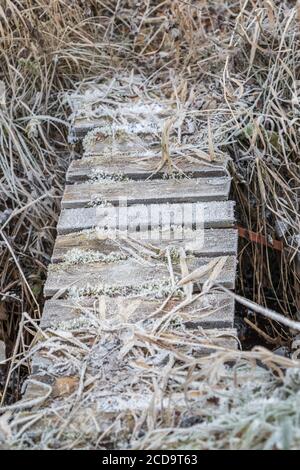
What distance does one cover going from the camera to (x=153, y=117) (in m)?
3.06

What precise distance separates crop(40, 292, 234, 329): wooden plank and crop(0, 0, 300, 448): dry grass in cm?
55

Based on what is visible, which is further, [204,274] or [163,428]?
[204,274]

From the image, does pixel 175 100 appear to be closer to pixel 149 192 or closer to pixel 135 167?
pixel 135 167

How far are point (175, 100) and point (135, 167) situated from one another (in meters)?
0.53

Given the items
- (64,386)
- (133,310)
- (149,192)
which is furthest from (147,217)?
(64,386)

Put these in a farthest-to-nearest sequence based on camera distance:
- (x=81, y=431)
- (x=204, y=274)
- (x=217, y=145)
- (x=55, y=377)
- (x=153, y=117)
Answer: (x=153, y=117) → (x=217, y=145) → (x=204, y=274) → (x=55, y=377) → (x=81, y=431)

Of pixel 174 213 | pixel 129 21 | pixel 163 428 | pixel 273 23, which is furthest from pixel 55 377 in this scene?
pixel 129 21

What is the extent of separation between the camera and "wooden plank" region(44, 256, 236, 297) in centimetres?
228

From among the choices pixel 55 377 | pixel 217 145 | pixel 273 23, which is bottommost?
pixel 55 377

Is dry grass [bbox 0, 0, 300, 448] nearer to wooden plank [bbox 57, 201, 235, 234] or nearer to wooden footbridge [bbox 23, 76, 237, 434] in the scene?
wooden footbridge [bbox 23, 76, 237, 434]

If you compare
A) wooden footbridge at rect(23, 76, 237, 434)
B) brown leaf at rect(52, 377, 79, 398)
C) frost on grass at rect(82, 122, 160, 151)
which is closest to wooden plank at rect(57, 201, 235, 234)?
wooden footbridge at rect(23, 76, 237, 434)
